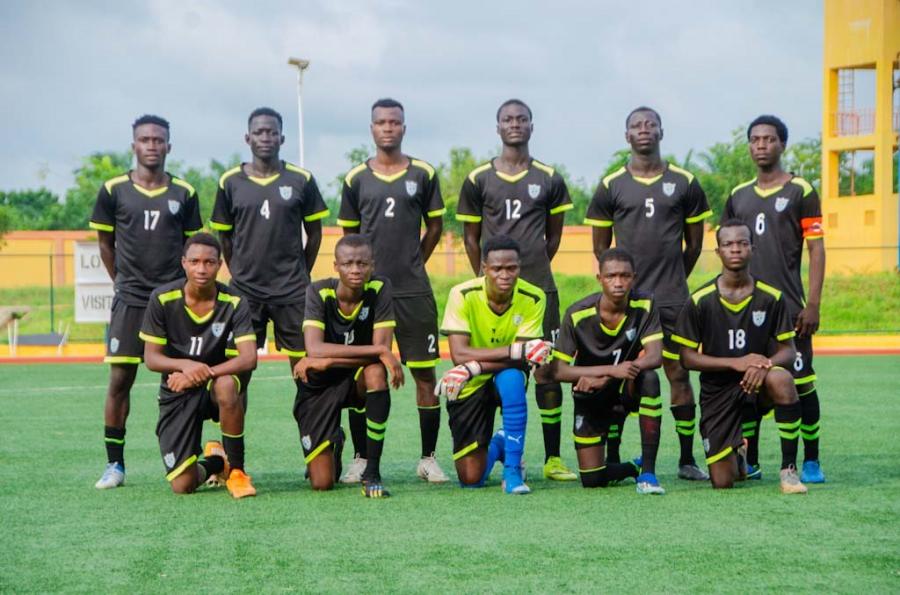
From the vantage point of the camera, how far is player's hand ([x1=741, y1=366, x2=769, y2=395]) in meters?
6.67

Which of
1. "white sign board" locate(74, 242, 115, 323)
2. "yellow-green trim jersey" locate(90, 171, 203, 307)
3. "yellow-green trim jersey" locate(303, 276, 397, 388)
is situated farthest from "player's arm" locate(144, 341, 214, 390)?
"white sign board" locate(74, 242, 115, 323)

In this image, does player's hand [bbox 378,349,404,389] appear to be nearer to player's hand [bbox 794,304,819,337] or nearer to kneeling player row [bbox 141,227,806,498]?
kneeling player row [bbox 141,227,806,498]

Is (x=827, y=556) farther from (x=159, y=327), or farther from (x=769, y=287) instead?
(x=159, y=327)

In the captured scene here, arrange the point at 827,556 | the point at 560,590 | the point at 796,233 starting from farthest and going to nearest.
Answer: the point at 796,233
the point at 827,556
the point at 560,590

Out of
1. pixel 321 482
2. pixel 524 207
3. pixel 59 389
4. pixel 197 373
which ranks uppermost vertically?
pixel 524 207

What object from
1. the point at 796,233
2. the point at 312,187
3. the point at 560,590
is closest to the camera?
the point at 560,590

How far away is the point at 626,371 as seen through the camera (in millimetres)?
6711

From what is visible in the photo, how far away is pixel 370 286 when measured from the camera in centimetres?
700

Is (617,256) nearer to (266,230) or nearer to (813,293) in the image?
(813,293)

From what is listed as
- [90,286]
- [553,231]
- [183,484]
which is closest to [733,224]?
[553,231]

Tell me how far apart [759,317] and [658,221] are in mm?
951

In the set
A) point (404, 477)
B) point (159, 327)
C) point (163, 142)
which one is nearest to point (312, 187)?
point (163, 142)

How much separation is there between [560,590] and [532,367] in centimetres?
257

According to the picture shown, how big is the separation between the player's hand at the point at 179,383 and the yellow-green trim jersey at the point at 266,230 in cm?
96
